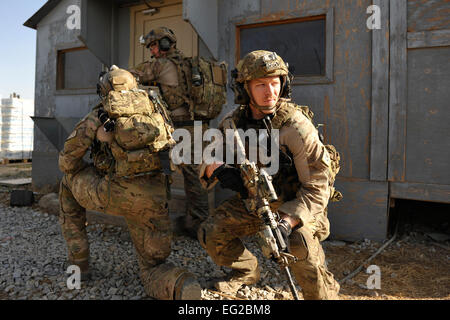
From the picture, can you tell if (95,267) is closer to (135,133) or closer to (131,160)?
(131,160)

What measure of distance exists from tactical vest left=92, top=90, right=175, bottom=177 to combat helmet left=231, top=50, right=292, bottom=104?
784 mm

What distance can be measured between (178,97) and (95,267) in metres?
2.17

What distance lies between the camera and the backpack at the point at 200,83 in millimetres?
4262

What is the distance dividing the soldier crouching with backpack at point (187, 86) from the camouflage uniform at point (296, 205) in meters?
1.49

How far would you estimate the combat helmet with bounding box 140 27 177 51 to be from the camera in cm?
426

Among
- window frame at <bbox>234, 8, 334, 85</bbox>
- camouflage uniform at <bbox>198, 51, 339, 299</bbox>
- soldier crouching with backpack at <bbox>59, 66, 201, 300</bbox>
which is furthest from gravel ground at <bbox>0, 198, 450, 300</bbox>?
window frame at <bbox>234, 8, 334, 85</bbox>

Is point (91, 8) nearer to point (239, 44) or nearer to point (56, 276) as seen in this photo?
point (239, 44)

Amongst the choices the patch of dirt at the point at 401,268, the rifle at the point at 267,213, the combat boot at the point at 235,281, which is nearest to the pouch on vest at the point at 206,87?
the rifle at the point at 267,213

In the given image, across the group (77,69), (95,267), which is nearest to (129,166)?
(95,267)

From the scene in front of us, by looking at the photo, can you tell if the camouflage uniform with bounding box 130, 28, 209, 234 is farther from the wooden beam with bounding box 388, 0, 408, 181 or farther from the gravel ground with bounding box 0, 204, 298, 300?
the wooden beam with bounding box 388, 0, 408, 181

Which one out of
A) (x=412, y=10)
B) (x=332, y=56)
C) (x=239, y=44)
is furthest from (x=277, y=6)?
(x=412, y=10)

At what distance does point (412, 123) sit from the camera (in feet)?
13.2

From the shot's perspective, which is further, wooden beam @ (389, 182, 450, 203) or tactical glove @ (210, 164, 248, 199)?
wooden beam @ (389, 182, 450, 203)

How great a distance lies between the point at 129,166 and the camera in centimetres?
290
